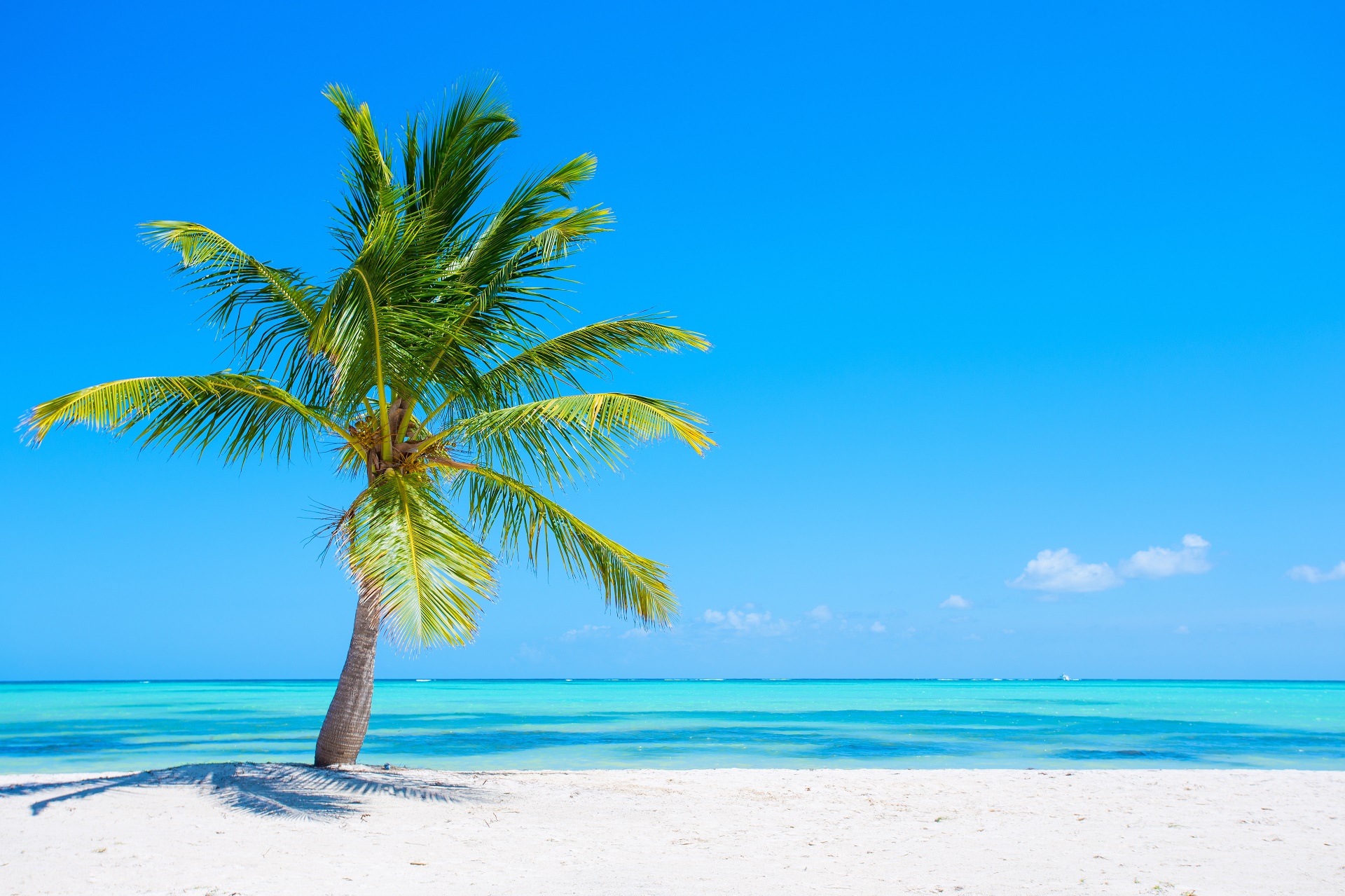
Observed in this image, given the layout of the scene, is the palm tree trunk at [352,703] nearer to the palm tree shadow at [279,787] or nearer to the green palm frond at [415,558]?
the palm tree shadow at [279,787]

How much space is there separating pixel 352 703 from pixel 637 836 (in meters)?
3.27

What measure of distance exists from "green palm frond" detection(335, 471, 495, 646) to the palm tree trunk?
4.25 ft

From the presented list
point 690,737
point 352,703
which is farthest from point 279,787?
point 690,737

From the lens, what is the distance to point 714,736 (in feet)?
59.3

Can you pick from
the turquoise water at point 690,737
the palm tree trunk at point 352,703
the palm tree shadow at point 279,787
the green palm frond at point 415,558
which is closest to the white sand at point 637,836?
the palm tree shadow at point 279,787

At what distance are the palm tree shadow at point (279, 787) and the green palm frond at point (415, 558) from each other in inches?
69.7

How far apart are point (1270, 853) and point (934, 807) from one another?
2616mm

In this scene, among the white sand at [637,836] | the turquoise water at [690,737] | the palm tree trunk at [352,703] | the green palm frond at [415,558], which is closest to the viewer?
the white sand at [637,836]

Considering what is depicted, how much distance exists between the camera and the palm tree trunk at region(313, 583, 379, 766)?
8219 millimetres

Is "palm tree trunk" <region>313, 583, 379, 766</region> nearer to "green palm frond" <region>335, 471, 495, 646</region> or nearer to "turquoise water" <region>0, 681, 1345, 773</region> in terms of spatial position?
"green palm frond" <region>335, 471, 495, 646</region>

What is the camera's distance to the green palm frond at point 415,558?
605 centimetres

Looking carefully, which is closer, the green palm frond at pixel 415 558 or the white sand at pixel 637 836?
→ the white sand at pixel 637 836

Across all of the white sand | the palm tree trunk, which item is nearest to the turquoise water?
the palm tree trunk

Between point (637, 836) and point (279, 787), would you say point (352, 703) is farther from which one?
point (637, 836)
